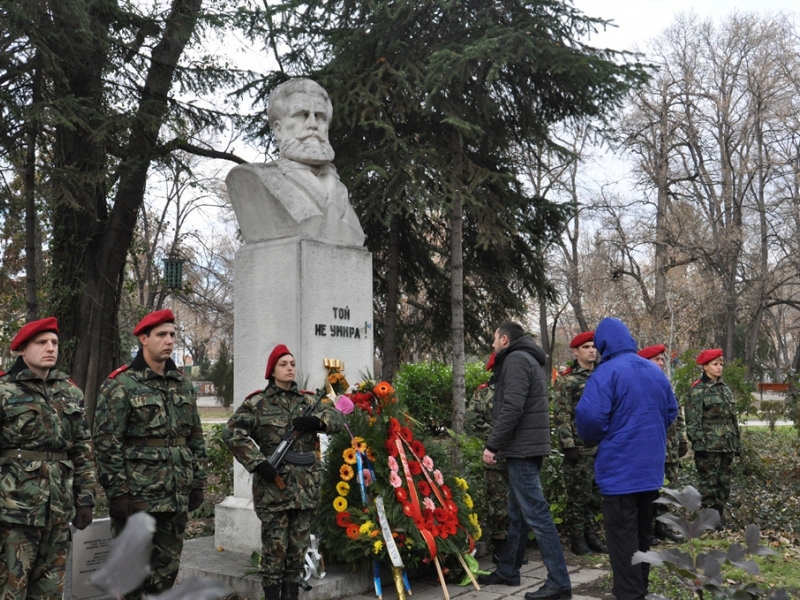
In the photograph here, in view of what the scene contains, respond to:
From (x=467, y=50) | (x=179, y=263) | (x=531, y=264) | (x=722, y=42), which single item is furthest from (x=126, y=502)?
(x=722, y=42)

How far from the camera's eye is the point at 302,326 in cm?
653

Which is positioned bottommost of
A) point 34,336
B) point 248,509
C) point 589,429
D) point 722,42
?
point 248,509

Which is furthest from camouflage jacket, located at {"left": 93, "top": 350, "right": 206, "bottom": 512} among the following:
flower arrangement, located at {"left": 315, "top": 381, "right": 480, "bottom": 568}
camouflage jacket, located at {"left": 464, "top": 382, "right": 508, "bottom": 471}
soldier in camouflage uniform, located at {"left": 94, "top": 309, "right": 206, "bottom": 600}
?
camouflage jacket, located at {"left": 464, "top": 382, "right": 508, "bottom": 471}

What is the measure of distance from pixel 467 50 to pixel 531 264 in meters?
4.67

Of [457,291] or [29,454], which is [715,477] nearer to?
[457,291]

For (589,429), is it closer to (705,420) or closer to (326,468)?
(326,468)

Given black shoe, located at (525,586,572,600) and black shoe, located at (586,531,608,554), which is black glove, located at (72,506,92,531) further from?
black shoe, located at (586,531,608,554)

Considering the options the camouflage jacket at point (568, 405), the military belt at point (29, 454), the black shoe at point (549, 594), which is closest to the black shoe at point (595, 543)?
the camouflage jacket at point (568, 405)

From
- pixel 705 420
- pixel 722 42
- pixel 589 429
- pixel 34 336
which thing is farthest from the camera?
pixel 722 42

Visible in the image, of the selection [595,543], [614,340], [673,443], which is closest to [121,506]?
[614,340]

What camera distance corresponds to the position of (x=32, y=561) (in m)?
4.27

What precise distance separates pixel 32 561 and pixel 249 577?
73.8 inches

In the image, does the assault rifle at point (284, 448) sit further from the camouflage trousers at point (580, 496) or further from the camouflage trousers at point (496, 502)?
the camouflage trousers at point (580, 496)

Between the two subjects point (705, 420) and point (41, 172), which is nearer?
point (705, 420)
